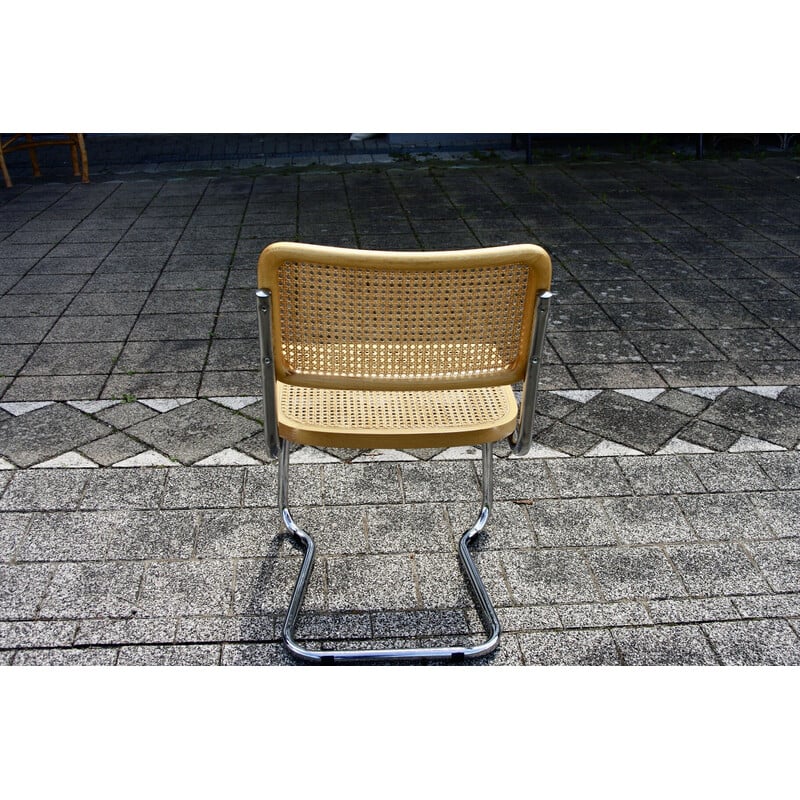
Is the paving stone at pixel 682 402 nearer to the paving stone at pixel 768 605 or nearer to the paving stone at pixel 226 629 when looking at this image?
the paving stone at pixel 768 605

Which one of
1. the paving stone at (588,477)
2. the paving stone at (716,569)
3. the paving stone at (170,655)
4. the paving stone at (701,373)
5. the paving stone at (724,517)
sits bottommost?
the paving stone at (701,373)

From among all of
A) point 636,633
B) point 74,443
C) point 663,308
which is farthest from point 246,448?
point 663,308

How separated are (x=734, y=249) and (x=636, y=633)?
4.17 meters

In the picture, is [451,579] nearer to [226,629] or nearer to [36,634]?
[226,629]

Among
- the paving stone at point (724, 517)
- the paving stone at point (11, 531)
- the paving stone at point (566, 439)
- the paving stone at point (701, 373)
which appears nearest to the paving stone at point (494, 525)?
the paving stone at point (566, 439)

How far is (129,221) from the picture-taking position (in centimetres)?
664

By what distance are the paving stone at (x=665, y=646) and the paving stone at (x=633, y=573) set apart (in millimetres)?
150

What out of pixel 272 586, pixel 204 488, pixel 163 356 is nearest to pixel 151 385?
pixel 163 356

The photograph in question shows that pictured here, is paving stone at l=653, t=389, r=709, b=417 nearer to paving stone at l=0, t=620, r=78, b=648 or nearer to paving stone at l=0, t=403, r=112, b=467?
paving stone at l=0, t=403, r=112, b=467

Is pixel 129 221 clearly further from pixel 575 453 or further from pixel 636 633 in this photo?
pixel 636 633

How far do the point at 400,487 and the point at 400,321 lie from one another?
3.86 ft

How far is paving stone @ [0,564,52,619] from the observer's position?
7.91 ft

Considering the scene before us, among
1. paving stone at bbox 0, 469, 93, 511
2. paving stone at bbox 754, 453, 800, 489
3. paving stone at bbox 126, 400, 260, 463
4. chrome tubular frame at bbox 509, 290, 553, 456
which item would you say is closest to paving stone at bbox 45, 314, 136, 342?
paving stone at bbox 126, 400, 260, 463

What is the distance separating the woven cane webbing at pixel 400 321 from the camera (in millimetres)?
1911
